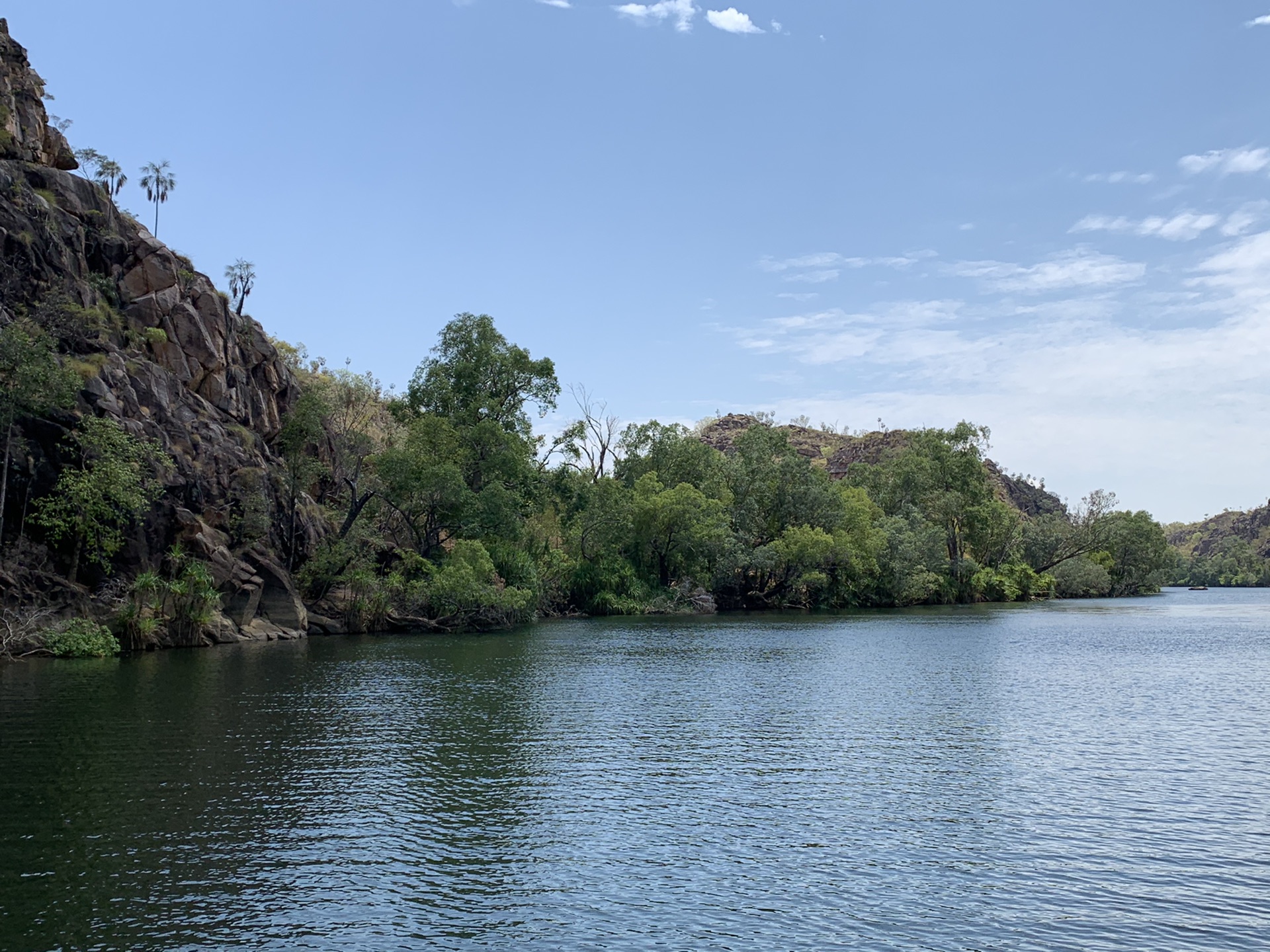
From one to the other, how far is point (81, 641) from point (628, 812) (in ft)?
124

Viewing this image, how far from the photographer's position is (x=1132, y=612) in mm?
102562

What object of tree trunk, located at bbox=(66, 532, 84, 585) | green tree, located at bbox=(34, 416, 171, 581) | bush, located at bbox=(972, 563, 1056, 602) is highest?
green tree, located at bbox=(34, 416, 171, 581)

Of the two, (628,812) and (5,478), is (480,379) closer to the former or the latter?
(5,478)

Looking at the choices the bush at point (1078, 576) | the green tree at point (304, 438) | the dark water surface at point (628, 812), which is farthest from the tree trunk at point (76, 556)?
the bush at point (1078, 576)

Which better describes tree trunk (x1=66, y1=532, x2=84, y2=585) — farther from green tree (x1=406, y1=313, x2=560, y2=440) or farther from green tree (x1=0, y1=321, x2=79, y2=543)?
green tree (x1=406, y1=313, x2=560, y2=440)

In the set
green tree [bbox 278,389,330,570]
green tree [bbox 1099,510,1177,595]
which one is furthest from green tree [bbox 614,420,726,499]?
green tree [bbox 1099,510,1177,595]

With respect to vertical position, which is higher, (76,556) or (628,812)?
(76,556)

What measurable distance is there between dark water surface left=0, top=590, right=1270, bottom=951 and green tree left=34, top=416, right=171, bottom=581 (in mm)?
9653

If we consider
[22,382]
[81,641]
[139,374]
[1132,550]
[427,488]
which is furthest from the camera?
[1132,550]

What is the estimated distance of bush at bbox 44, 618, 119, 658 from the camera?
46.6 metres

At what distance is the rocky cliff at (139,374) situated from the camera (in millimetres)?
52406

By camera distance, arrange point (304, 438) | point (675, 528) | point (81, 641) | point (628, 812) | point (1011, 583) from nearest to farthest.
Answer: point (628, 812)
point (81, 641)
point (304, 438)
point (675, 528)
point (1011, 583)

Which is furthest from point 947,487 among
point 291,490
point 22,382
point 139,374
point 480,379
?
point 22,382

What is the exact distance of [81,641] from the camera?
47.1 metres
